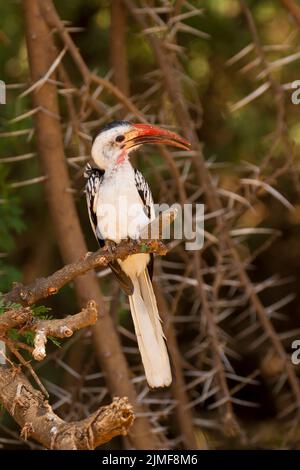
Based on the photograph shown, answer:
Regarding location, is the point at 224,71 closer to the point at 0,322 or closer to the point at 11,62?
the point at 11,62

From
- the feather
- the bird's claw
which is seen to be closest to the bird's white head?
the bird's claw

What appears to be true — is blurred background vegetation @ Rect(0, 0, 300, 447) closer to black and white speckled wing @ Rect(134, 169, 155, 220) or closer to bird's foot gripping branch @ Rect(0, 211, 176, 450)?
black and white speckled wing @ Rect(134, 169, 155, 220)

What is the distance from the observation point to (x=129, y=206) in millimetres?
4336

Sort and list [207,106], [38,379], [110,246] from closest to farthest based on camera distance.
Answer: [38,379]
[110,246]
[207,106]

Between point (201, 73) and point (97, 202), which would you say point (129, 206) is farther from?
point (201, 73)

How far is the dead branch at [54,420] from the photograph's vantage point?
103 inches

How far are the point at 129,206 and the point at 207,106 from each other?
2.29 meters

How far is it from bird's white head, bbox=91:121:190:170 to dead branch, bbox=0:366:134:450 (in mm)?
1338

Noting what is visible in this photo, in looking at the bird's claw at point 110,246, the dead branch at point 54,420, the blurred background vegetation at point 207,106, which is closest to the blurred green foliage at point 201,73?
the blurred background vegetation at point 207,106

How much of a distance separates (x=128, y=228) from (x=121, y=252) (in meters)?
0.45

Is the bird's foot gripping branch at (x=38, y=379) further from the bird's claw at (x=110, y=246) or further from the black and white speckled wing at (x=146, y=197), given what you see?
the black and white speckled wing at (x=146, y=197)

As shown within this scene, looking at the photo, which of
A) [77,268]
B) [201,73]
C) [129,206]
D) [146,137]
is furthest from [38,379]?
[201,73]

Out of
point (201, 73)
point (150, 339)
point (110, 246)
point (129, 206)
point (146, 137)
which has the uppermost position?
point (201, 73)

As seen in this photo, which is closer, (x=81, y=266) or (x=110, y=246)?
(x=81, y=266)
